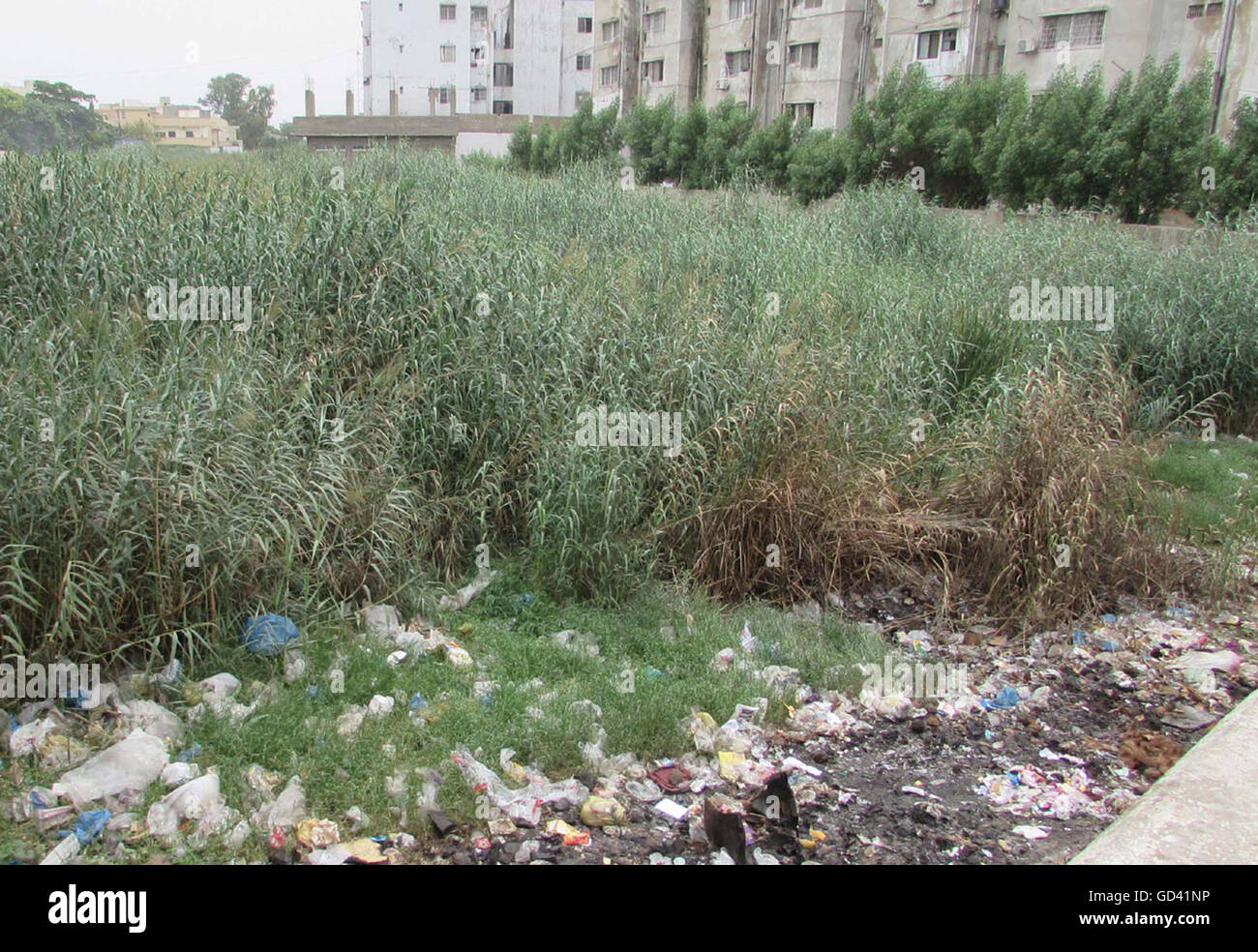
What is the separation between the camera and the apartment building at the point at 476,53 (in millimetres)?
47562

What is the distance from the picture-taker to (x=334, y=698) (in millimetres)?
4156

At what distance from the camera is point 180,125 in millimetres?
27797

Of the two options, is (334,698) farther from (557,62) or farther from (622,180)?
(557,62)

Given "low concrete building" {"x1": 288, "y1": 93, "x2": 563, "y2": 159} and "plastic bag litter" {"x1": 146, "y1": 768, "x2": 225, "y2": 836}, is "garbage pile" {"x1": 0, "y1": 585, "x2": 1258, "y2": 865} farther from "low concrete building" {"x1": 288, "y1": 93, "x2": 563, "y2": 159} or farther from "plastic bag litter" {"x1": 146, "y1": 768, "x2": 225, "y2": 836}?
"low concrete building" {"x1": 288, "y1": 93, "x2": 563, "y2": 159}

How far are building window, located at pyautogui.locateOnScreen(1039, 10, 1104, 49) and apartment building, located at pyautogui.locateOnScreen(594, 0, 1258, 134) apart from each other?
0.08 ft

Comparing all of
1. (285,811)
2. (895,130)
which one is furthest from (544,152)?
(285,811)

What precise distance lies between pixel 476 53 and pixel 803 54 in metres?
23.6

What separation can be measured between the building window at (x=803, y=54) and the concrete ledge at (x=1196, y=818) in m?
30.3

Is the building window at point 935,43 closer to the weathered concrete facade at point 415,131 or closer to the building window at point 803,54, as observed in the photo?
the building window at point 803,54

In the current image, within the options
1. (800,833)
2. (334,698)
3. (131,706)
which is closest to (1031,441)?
(800,833)

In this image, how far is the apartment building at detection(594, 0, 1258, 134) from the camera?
2180cm

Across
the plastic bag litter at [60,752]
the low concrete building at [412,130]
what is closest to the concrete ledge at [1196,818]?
the plastic bag litter at [60,752]

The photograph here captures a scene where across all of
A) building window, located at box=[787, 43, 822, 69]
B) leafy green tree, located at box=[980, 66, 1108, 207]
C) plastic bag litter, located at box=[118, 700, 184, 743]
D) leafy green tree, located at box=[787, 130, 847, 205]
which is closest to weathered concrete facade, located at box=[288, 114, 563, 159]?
building window, located at box=[787, 43, 822, 69]

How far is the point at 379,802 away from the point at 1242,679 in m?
4.39
